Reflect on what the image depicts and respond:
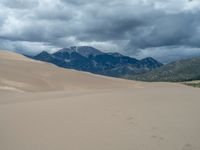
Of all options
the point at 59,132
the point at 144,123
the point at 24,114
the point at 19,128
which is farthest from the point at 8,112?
the point at 144,123

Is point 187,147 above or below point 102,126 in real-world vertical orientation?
below

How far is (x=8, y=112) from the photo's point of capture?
1398 centimetres

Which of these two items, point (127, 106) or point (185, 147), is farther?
point (127, 106)

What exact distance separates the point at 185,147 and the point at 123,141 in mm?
1541

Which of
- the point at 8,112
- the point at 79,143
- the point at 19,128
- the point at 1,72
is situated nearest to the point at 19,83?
the point at 1,72

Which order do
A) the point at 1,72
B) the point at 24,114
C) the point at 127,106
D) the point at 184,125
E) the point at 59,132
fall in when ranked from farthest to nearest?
the point at 1,72
the point at 127,106
the point at 24,114
the point at 184,125
the point at 59,132

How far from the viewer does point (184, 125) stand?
10.7 m

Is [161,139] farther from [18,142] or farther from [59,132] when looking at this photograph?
[18,142]

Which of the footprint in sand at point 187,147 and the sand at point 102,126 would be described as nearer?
the footprint in sand at point 187,147

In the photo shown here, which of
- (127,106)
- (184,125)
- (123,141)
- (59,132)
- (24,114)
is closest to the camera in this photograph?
(123,141)

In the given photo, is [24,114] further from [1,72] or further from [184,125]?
[1,72]

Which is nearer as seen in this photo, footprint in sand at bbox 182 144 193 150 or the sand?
footprint in sand at bbox 182 144 193 150

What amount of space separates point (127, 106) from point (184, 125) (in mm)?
4288

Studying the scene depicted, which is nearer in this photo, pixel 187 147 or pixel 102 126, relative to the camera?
pixel 187 147
